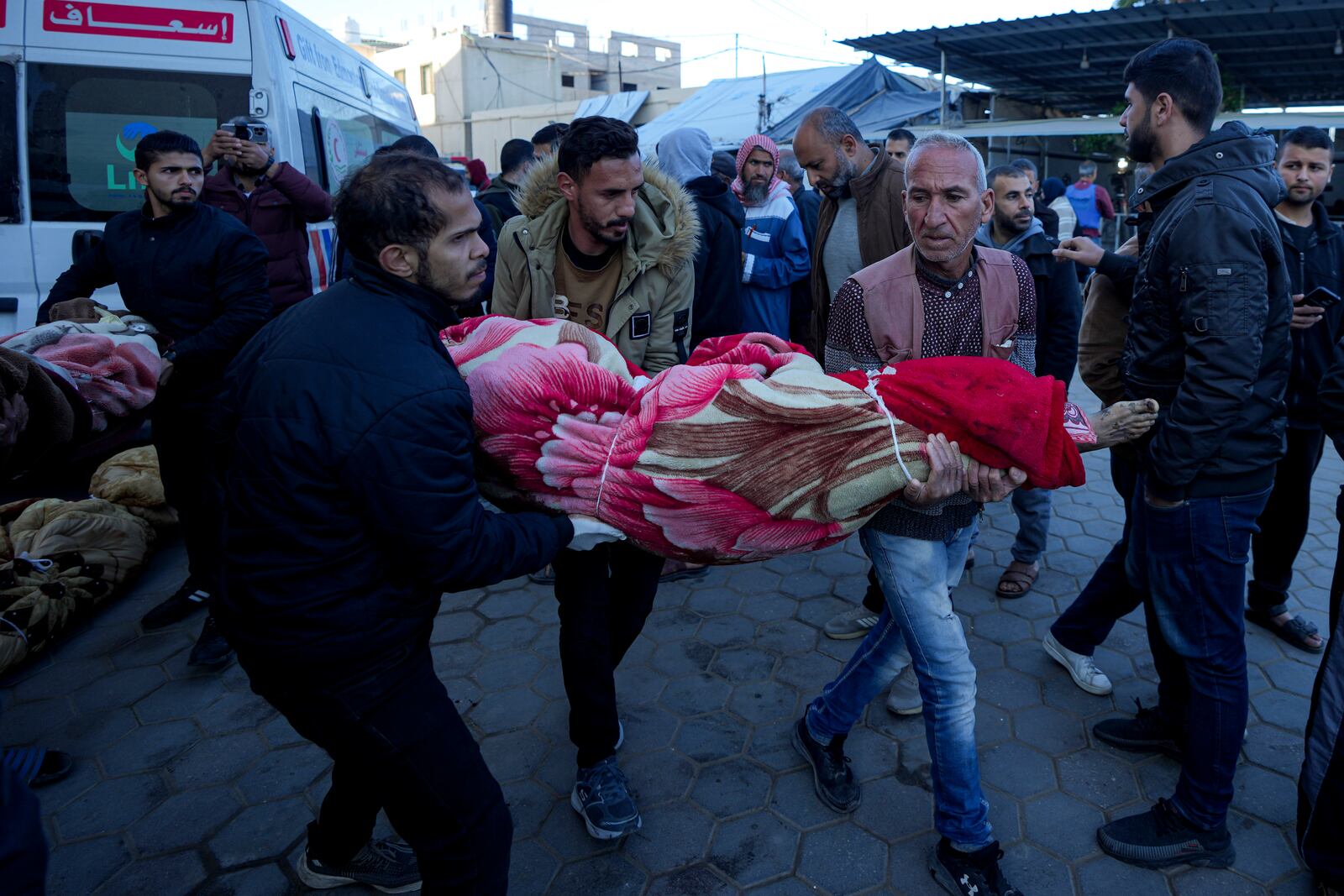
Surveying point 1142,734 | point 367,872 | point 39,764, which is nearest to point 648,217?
point 367,872

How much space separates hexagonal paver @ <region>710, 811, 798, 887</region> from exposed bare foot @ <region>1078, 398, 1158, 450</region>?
1.44 meters

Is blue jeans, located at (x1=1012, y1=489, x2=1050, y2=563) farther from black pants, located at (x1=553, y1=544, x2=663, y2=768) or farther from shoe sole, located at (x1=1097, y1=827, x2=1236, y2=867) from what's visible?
black pants, located at (x1=553, y1=544, x2=663, y2=768)

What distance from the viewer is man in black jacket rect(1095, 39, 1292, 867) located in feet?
6.51

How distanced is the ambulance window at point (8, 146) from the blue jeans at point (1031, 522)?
5714mm

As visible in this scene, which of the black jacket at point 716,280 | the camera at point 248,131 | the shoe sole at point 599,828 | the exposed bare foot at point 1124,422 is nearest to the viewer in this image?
the exposed bare foot at point 1124,422

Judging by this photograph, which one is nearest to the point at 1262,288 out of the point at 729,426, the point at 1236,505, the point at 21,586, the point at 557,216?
the point at 1236,505

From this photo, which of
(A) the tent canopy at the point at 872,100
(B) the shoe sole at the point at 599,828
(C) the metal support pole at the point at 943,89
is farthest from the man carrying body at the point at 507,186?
(A) the tent canopy at the point at 872,100

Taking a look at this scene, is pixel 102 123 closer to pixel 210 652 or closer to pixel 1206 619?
pixel 210 652

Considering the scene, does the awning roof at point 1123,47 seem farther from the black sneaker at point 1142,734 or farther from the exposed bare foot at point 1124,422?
the exposed bare foot at point 1124,422

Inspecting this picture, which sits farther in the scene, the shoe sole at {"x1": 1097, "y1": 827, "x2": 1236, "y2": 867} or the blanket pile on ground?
the blanket pile on ground

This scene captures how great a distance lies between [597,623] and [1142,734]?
1913 millimetres

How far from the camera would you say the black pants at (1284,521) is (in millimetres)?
3334

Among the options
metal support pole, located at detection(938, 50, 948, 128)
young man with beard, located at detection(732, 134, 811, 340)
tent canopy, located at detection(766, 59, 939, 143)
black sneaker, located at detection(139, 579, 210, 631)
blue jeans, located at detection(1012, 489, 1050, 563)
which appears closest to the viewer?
black sneaker, located at detection(139, 579, 210, 631)

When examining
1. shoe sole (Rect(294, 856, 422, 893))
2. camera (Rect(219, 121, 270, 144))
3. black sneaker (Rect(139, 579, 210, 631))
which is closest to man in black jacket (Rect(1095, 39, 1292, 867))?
shoe sole (Rect(294, 856, 422, 893))
